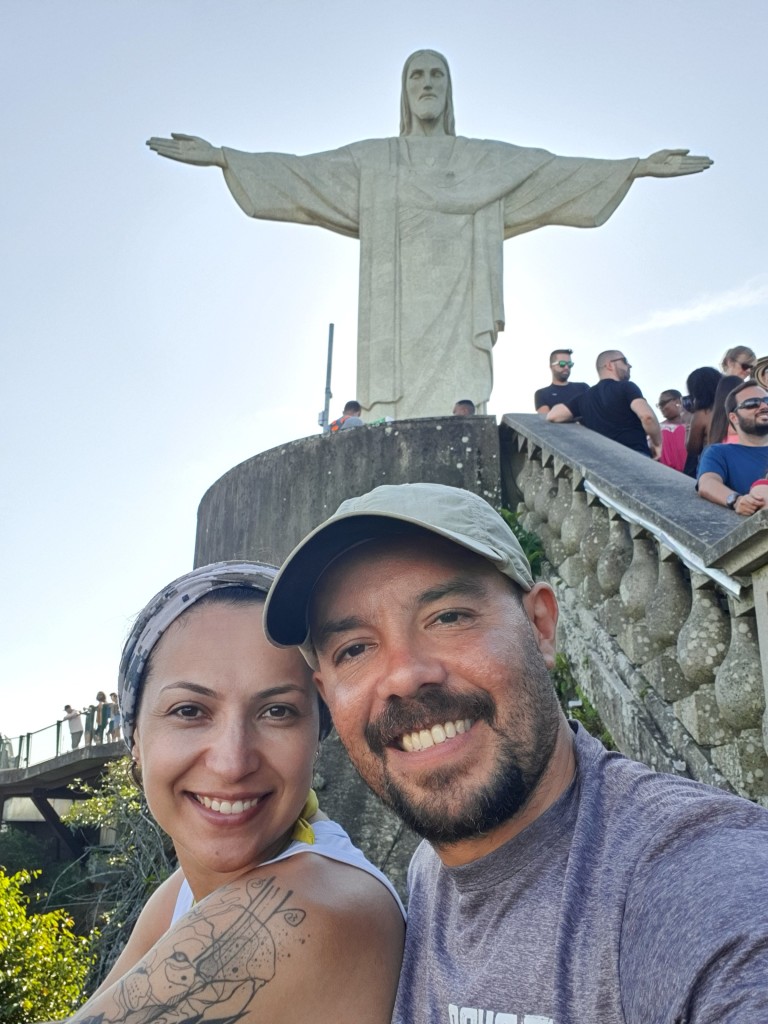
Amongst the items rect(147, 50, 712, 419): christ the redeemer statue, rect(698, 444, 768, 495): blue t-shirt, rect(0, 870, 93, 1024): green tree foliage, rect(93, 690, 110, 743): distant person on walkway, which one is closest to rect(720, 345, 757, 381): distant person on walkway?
rect(698, 444, 768, 495): blue t-shirt

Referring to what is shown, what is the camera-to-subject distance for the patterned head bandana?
1.88 meters

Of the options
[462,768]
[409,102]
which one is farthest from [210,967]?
[409,102]

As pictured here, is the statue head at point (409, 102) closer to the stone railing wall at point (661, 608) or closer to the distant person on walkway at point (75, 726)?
the stone railing wall at point (661, 608)

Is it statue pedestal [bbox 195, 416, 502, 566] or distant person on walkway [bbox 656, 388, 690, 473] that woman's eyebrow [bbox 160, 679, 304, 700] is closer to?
distant person on walkway [bbox 656, 388, 690, 473]

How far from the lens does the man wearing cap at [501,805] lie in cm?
100

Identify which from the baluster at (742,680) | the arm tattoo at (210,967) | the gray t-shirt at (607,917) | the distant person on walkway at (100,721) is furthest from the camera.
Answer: the distant person on walkway at (100,721)

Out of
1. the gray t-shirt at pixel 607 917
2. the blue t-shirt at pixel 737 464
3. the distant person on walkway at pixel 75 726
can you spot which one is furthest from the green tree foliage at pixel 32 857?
the gray t-shirt at pixel 607 917

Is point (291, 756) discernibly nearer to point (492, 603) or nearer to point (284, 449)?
point (492, 603)

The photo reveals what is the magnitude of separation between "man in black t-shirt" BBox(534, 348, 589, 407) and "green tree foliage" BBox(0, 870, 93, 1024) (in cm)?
614

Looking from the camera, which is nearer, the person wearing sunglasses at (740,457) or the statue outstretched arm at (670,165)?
the person wearing sunglasses at (740,457)

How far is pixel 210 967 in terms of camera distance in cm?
140

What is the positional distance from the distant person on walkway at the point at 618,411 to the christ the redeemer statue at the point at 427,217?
3394 millimetres

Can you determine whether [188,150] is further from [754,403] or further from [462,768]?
[462,768]

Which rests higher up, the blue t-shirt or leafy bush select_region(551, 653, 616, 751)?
the blue t-shirt
